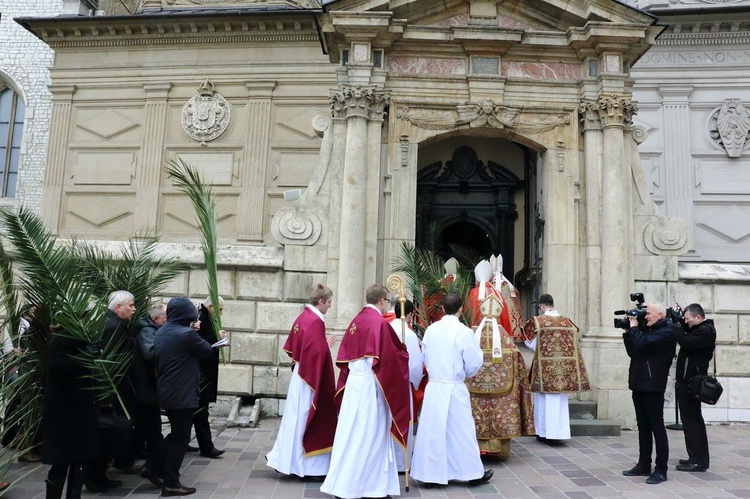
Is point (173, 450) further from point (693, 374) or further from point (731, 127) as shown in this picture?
point (731, 127)

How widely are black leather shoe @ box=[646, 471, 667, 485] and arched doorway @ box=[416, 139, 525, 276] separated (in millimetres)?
6791

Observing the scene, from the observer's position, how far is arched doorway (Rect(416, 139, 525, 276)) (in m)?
13.3

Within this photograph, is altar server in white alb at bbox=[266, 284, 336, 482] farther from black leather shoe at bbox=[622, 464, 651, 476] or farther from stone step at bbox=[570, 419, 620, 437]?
stone step at bbox=[570, 419, 620, 437]

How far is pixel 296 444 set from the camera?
667 cm

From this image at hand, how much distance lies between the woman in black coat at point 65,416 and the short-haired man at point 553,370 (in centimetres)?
563

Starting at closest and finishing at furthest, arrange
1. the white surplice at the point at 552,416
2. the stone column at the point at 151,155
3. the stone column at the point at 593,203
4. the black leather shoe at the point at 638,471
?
the black leather shoe at the point at 638,471 < the white surplice at the point at 552,416 < the stone column at the point at 593,203 < the stone column at the point at 151,155

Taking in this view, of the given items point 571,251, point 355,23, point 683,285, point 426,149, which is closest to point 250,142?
point 426,149

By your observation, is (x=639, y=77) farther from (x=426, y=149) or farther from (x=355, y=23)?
(x=355, y=23)

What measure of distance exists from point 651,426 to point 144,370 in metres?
5.25

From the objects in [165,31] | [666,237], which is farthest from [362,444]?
[165,31]

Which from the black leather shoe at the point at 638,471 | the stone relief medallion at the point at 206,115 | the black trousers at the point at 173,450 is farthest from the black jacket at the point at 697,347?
the stone relief medallion at the point at 206,115

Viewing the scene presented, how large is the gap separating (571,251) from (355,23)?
4.98 m

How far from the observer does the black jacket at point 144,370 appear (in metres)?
6.35

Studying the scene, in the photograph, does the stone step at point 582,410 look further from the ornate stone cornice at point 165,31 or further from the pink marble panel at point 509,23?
the ornate stone cornice at point 165,31
